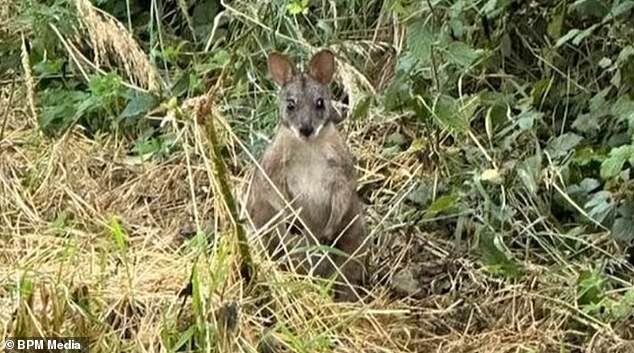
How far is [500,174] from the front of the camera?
21.7 ft

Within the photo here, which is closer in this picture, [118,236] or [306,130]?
[118,236]

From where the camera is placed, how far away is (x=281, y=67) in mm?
6637

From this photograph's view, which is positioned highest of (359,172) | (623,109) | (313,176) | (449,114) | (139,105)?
(623,109)

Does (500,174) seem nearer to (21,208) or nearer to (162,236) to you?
(162,236)

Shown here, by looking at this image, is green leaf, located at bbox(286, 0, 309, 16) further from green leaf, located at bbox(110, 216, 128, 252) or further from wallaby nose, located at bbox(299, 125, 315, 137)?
green leaf, located at bbox(110, 216, 128, 252)

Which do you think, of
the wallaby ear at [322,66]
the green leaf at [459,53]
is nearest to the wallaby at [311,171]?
the wallaby ear at [322,66]

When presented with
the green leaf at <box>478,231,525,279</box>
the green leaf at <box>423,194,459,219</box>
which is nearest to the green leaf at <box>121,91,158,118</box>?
the green leaf at <box>423,194,459,219</box>

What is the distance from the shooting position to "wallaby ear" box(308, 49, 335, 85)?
6570 millimetres

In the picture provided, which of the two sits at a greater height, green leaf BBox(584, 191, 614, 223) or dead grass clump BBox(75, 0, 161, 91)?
dead grass clump BBox(75, 0, 161, 91)

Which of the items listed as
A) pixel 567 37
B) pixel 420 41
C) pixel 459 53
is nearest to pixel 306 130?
pixel 420 41

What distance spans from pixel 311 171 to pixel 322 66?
0.41 meters

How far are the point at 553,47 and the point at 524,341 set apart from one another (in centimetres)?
175

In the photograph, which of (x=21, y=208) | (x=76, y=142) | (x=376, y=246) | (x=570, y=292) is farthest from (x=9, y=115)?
(x=570, y=292)

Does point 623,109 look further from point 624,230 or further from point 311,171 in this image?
point 311,171
